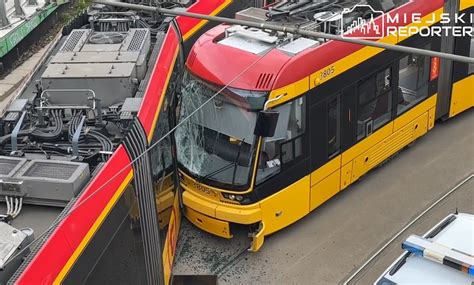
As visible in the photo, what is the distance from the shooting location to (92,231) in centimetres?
556

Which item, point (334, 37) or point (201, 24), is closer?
point (334, 37)

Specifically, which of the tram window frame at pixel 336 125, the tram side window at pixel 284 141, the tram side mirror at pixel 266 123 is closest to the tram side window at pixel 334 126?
the tram window frame at pixel 336 125

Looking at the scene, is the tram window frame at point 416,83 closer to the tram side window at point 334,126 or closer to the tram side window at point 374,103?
the tram side window at point 374,103

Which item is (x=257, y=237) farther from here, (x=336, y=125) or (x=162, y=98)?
(x=162, y=98)

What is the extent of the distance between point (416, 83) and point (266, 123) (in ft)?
13.3

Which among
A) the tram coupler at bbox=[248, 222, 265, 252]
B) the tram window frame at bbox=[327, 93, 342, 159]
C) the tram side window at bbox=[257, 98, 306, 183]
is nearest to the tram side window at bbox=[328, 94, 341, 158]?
the tram window frame at bbox=[327, 93, 342, 159]

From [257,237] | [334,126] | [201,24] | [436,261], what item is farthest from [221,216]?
[201,24]

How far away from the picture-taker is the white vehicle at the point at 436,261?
24.5 ft

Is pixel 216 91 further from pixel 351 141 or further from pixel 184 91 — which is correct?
pixel 351 141

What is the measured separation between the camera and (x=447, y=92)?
41.5 feet

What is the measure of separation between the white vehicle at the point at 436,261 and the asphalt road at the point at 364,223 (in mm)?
1648

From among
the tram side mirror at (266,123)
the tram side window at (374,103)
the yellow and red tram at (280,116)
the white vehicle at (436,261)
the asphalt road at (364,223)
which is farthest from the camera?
the tram side window at (374,103)

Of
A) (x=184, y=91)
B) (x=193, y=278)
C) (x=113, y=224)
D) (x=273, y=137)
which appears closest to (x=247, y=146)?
(x=273, y=137)

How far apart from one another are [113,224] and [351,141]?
5.57m
